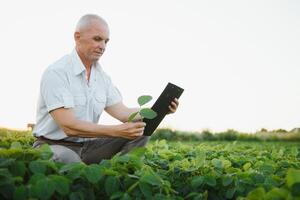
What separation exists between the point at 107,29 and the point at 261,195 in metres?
2.50

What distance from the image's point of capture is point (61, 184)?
2510 mm

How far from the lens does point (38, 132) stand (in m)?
4.27

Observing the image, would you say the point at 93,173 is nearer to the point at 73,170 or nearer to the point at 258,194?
the point at 73,170

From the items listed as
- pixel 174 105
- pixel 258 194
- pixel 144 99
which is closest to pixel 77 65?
pixel 174 105

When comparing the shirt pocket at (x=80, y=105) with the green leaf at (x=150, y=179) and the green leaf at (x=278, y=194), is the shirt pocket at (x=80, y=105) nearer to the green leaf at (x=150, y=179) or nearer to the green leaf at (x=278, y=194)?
the green leaf at (x=150, y=179)

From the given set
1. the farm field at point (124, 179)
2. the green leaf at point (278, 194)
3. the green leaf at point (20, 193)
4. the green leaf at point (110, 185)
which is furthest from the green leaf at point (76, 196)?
the green leaf at point (278, 194)

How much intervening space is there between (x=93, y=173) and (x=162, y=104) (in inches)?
65.6

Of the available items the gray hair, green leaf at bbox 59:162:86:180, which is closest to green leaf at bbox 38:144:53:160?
green leaf at bbox 59:162:86:180

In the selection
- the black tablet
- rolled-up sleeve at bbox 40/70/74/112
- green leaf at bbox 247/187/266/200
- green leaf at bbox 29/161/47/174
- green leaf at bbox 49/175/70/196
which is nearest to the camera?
green leaf at bbox 247/187/266/200

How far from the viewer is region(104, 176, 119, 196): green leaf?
2742 millimetres

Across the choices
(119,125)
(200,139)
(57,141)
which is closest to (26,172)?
(119,125)

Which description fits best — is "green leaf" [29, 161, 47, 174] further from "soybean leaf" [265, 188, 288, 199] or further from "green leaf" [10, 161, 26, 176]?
"soybean leaf" [265, 188, 288, 199]

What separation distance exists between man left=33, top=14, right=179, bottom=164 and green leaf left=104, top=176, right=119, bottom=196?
1.06 metres

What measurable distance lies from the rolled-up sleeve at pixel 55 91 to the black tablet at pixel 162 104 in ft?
2.52
